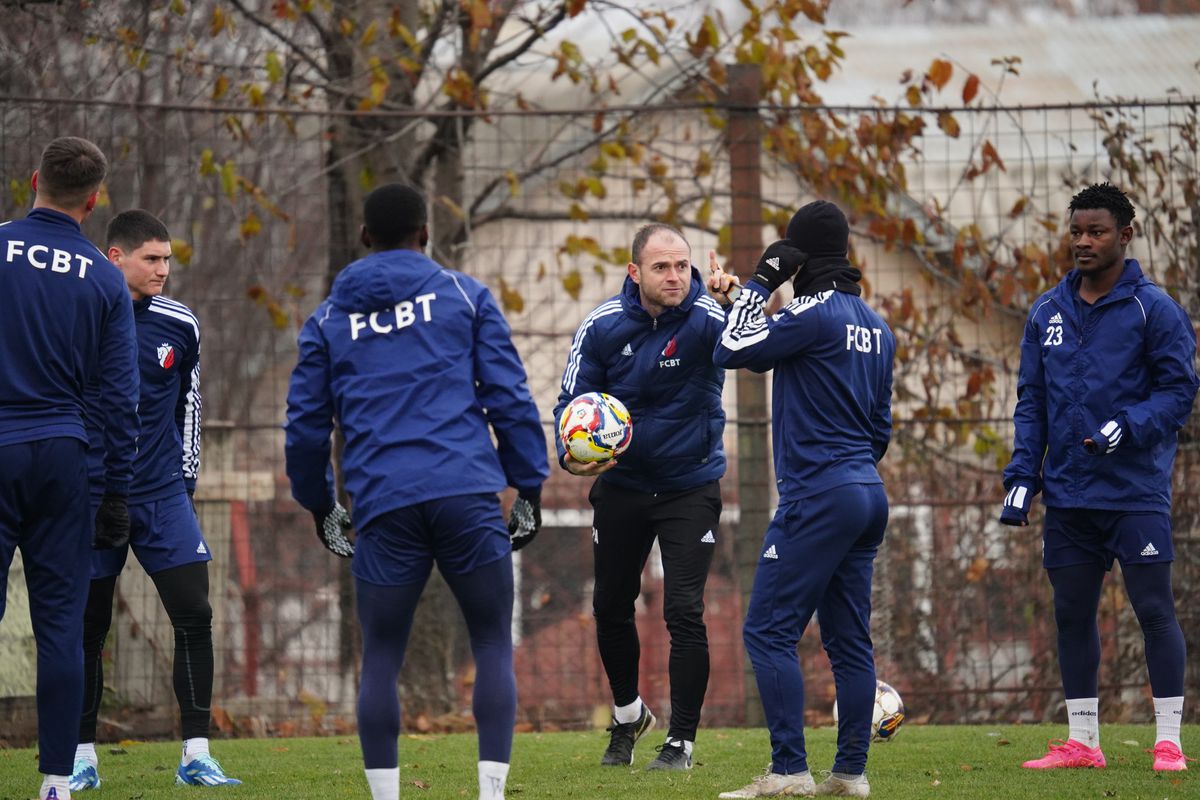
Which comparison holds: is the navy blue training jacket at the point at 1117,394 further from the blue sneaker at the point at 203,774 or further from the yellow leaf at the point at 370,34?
the yellow leaf at the point at 370,34

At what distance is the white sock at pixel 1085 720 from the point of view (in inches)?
245

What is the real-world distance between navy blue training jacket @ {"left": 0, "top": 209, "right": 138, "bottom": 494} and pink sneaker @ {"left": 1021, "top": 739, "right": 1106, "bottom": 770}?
3.89 metres

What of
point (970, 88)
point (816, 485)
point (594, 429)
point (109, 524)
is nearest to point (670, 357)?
point (594, 429)

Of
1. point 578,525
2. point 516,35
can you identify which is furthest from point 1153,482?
point 516,35

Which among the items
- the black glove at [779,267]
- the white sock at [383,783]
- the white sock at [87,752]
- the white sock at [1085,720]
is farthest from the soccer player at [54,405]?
the white sock at [1085,720]

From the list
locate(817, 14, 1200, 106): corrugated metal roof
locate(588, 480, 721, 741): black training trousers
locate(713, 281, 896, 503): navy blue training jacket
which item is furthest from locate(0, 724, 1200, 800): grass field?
locate(817, 14, 1200, 106): corrugated metal roof

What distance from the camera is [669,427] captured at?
639 centimetres

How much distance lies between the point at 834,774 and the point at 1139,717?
14.2ft

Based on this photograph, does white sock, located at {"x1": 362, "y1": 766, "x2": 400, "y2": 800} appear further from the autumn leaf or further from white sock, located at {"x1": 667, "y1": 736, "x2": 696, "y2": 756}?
the autumn leaf

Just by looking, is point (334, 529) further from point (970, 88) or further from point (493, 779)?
point (970, 88)

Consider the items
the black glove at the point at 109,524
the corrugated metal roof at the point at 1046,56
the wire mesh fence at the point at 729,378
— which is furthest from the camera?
the corrugated metal roof at the point at 1046,56

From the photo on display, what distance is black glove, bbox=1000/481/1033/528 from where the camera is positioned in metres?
6.20

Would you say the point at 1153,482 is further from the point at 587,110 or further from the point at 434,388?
the point at 587,110

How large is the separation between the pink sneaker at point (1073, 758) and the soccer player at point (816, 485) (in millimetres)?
1203
